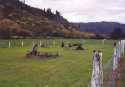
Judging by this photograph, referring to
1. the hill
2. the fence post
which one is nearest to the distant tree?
the hill

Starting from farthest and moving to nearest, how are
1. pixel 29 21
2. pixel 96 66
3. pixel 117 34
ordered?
pixel 29 21, pixel 117 34, pixel 96 66

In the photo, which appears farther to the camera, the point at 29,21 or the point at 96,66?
the point at 29,21

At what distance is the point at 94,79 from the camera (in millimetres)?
9836

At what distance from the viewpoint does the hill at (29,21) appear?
134 m

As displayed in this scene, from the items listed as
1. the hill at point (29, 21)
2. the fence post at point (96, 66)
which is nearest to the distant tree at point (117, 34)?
the hill at point (29, 21)

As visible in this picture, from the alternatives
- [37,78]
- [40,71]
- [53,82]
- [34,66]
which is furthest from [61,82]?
[34,66]

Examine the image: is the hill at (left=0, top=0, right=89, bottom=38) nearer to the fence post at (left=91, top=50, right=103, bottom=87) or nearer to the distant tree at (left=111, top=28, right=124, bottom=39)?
the distant tree at (left=111, top=28, right=124, bottom=39)

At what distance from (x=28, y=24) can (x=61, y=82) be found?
132 meters

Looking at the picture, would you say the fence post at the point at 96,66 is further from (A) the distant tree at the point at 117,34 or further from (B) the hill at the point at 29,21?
(B) the hill at the point at 29,21

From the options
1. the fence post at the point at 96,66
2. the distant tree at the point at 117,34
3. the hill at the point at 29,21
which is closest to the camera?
the fence post at the point at 96,66

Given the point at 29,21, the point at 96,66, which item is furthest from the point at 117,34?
the point at 96,66

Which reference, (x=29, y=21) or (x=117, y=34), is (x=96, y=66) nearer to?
(x=117, y=34)

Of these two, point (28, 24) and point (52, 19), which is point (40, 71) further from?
point (52, 19)

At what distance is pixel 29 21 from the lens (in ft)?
504
